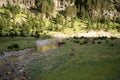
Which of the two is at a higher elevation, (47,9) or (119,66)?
(47,9)

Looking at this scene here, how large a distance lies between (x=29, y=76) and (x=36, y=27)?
11190 cm

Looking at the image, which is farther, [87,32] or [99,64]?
[87,32]

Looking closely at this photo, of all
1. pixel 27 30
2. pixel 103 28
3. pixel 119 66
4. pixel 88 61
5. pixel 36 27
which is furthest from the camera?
pixel 103 28

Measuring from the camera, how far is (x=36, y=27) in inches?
5595

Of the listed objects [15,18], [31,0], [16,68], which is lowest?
[16,68]

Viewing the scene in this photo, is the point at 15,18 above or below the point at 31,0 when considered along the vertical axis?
below

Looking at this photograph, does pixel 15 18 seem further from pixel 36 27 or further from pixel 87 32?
pixel 87 32

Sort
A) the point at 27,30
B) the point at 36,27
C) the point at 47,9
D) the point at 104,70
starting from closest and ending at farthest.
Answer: the point at 104,70 < the point at 27,30 < the point at 36,27 < the point at 47,9

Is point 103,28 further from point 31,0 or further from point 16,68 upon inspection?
point 16,68

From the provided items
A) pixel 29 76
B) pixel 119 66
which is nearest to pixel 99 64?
pixel 119 66

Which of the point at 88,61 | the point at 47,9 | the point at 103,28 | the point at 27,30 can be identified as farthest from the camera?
the point at 47,9

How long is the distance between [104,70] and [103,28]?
136m

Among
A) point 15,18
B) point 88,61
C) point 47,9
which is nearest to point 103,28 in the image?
point 47,9

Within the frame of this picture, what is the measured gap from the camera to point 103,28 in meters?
164
